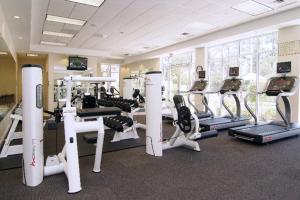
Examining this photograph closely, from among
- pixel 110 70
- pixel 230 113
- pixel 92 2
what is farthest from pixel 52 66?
pixel 230 113

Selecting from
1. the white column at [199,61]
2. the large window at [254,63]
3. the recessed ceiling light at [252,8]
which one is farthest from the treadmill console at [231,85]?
the white column at [199,61]

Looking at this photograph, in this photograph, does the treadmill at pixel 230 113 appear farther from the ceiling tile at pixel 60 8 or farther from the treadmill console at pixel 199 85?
the ceiling tile at pixel 60 8

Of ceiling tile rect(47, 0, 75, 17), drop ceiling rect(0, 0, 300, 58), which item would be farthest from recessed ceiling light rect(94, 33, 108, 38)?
ceiling tile rect(47, 0, 75, 17)

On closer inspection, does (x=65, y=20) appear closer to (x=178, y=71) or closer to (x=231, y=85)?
(x=231, y=85)

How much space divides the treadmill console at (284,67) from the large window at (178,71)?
4.89 metres

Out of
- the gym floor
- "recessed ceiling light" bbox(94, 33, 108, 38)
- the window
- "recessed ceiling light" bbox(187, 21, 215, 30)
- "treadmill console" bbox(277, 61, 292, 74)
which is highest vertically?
"recessed ceiling light" bbox(94, 33, 108, 38)

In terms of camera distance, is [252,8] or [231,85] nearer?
[252,8]

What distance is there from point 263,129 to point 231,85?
178 cm

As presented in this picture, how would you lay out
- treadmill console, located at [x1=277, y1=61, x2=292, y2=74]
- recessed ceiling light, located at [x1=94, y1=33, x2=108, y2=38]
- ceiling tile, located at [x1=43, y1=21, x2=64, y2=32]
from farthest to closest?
recessed ceiling light, located at [x1=94, y1=33, x2=108, y2=38] < ceiling tile, located at [x1=43, y1=21, x2=64, y2=32] < treadmill console, located at [x1=277, y1=61, x2=292, y2=74]

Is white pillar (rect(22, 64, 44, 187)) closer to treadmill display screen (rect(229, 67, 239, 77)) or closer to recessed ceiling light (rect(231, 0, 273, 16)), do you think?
recessed ceiling light (rect(231, 0, 273, 16))

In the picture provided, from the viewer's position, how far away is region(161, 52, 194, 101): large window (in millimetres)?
10383

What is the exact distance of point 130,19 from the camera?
650 cm

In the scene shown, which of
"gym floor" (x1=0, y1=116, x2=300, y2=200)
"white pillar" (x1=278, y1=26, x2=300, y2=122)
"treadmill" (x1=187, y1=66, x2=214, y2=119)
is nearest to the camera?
"gym floor" (x1=0, y1=116, x2=300, y2=200)

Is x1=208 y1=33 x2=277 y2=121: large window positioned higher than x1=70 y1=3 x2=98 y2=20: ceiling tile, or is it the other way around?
x1=70 y1=3 x2=98 y2=20: ceiling tile
